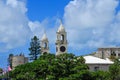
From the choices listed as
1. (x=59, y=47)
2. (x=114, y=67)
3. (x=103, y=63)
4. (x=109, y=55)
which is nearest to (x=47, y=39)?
(x=59, y=47)

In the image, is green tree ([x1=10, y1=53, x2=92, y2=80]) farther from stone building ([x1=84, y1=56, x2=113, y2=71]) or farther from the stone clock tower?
the stone clock tower

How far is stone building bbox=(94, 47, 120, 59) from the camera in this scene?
158750 mm

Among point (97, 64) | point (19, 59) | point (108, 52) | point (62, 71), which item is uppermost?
point (108, 52)

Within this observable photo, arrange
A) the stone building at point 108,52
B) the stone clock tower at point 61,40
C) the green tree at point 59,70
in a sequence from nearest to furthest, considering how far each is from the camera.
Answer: the green tree at point 59,70 → the stone building at point 108,52 → the stone clock tower at point 61,40

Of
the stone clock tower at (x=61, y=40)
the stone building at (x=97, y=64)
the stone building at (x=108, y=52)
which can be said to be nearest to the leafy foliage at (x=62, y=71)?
the stone building at (x=97, y=64)

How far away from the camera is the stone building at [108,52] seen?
521ft

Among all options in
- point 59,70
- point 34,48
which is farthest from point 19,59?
point 59,70

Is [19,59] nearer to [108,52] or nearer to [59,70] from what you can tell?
[108,52]

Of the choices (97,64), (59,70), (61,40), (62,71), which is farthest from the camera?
(61,40)

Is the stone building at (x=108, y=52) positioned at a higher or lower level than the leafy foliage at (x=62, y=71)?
higher

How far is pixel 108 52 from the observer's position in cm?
16538

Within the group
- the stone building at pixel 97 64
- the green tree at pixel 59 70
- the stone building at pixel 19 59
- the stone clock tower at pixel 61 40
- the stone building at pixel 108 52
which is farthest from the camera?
the stone clock tower at pixel 61 40

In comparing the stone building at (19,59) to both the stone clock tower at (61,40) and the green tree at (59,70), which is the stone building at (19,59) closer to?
the stone clock tower at (61,40)

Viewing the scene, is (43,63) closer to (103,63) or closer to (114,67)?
(114,67)
